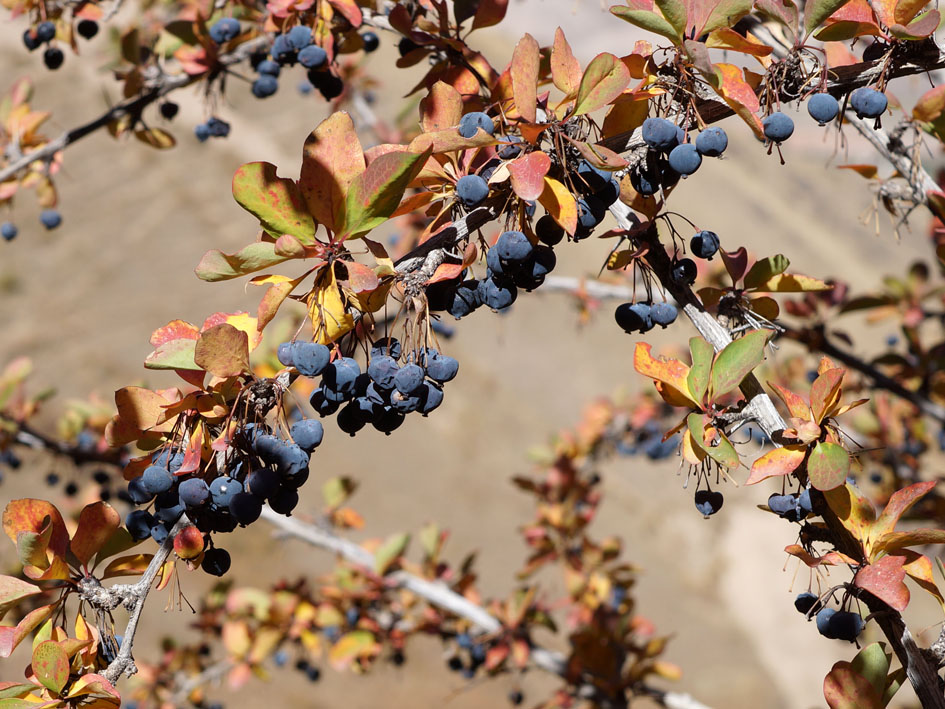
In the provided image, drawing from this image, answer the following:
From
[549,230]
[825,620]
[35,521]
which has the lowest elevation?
[35,521]

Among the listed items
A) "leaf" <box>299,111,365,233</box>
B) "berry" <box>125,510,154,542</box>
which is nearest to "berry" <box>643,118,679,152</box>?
"leaf" <box>299,111,365,233</box>

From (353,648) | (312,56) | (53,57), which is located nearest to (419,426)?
(353,648)

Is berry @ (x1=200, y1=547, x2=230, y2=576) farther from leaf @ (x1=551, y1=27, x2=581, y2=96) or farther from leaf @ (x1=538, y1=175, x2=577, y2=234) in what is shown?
leaf @ (x1=551, y1=27, x2=581, y2=96)

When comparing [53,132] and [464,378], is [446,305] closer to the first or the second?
[464,378]

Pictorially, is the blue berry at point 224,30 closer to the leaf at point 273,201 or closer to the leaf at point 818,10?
the leaf at point 273,201

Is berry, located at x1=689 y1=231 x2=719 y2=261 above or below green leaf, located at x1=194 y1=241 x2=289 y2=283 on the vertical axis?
above

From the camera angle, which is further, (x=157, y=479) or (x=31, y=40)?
(x=31, y=40)

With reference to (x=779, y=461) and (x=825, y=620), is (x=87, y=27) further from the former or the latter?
(x=825, y=620)
